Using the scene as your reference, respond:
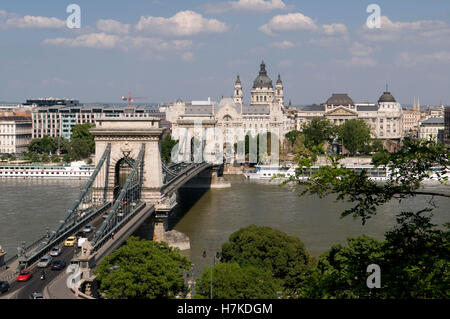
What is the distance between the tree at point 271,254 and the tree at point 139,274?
13.6 feet

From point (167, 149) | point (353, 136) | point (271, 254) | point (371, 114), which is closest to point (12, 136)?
point (167, 149)

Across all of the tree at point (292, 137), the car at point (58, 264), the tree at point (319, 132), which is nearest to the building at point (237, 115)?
the tree at point (292, 137)

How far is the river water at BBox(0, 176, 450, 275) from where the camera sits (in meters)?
31.5

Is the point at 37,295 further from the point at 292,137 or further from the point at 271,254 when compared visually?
the point at 292,137

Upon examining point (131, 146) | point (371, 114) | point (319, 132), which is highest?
point (371, 114)

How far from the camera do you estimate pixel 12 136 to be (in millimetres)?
88688

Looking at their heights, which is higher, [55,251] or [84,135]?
[84,135]

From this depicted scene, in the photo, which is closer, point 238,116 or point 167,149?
point 167,149

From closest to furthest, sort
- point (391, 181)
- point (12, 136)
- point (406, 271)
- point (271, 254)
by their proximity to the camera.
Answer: point (406, 271) → point (391, 181) → point (271, 254) → point (12, 136)

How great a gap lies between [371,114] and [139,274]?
318 feet

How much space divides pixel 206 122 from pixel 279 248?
40.1 metres

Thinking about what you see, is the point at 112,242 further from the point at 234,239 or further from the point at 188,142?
the point at 188,142

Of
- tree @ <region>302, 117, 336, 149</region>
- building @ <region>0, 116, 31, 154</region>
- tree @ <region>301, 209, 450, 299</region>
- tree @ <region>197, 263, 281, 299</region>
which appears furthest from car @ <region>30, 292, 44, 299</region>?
building @ <region>0, 116, 31, 154</region>

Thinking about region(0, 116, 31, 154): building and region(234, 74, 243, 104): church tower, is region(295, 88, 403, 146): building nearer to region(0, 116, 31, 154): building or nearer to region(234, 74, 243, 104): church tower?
region(234, 74, 243, 104): church tower
